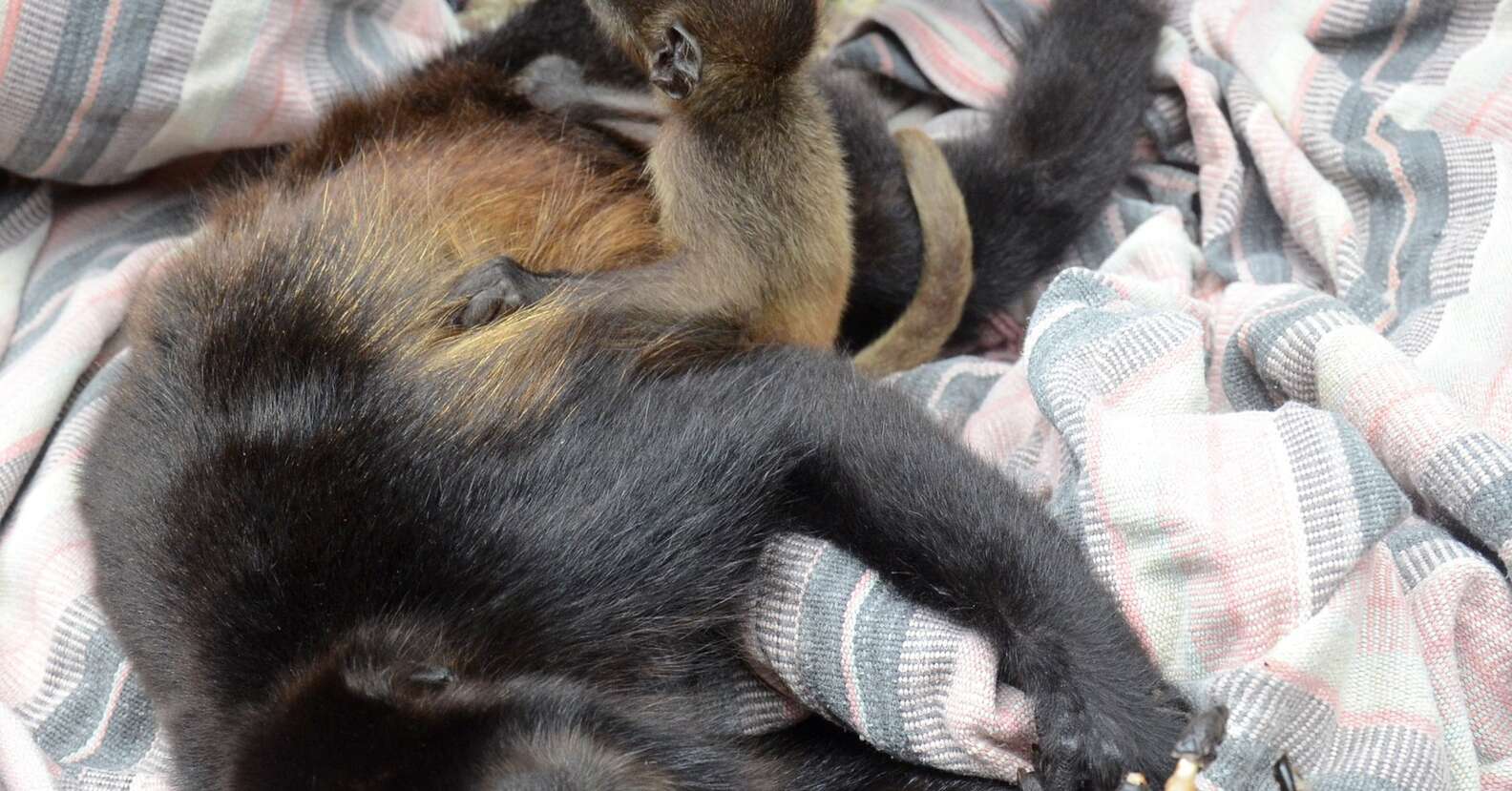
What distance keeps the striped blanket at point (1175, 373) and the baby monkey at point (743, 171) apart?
237 mm

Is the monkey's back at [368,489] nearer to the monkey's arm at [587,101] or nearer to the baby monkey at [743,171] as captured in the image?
the baby monkey at [743,171]

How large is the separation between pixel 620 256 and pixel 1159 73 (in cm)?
87

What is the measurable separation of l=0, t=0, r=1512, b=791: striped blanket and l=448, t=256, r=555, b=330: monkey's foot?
37 cm

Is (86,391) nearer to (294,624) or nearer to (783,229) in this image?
(294,624)

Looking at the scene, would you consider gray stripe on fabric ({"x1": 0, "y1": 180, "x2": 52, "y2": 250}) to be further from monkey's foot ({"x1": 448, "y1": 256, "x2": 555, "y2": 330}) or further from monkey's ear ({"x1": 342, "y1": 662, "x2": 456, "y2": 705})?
monkey's ear ({"x1": 342, "y1": 662, "x2": 456, "y2": 705})

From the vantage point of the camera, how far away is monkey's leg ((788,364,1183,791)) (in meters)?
1.00

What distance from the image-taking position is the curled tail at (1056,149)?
5.46ft

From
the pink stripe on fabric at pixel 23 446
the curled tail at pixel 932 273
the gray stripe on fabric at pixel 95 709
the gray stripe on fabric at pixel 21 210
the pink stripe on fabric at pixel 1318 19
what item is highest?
the pink stripe on fabric at pixel 1318 19

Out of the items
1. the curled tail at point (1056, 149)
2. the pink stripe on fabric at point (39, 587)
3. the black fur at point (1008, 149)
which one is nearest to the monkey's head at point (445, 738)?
the pink stripe on fabric at point (39, 587)

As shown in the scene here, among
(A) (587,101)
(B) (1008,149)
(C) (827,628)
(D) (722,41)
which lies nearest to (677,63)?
(D) (722,41)

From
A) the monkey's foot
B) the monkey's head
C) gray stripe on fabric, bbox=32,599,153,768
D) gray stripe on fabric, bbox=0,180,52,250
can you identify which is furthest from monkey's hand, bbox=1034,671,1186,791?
gray stripe on fabric, bbox=0,180,52,250

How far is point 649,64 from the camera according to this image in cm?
143

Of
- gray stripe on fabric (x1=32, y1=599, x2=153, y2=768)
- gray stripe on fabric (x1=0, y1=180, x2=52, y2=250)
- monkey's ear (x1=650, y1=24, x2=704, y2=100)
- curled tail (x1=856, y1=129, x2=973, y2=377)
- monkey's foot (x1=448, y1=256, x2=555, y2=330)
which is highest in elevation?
monkey's ear (x1=650, y1=24, x2=704, y2=100)

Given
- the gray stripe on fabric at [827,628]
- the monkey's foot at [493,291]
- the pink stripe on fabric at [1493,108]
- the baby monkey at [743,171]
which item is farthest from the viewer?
the pink stripe on fabric at [1493,108]
